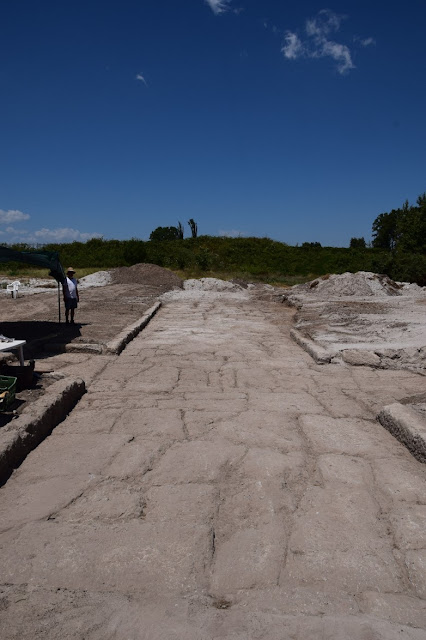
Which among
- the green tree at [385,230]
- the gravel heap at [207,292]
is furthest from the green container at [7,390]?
the green tree at [385,230]

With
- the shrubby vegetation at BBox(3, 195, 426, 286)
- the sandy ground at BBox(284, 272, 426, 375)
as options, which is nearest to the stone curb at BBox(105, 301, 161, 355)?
the sandy ground at BBox(284, 272, 426, 375)

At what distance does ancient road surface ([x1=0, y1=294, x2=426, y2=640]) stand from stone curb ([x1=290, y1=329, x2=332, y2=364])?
1.51 metres

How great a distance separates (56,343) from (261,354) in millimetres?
2942

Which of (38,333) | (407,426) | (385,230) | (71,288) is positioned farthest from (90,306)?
(385,230)

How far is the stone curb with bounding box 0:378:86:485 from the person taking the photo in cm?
301

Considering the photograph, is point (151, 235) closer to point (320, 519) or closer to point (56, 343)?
point (56, 343)

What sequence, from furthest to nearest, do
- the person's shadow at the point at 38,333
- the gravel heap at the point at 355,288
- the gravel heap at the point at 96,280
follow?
the gravel heap at the point at 96,280 → the gravel heap at the point at 355,288 → the person's shadow at the point at 38,333

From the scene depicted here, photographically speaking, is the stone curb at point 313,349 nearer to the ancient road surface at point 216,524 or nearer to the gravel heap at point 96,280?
the ancient road surface at point 216,524

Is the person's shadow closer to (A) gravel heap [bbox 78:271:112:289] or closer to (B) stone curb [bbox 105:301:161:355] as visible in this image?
(B) stone curb [bbox 105:301:161:355]

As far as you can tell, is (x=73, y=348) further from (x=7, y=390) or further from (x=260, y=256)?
(x=260, y=256)

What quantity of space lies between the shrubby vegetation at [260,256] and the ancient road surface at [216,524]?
62.4 feet

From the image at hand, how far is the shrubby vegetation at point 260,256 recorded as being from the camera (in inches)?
949

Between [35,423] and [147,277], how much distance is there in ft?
55.0

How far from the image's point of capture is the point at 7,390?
3.81 m
